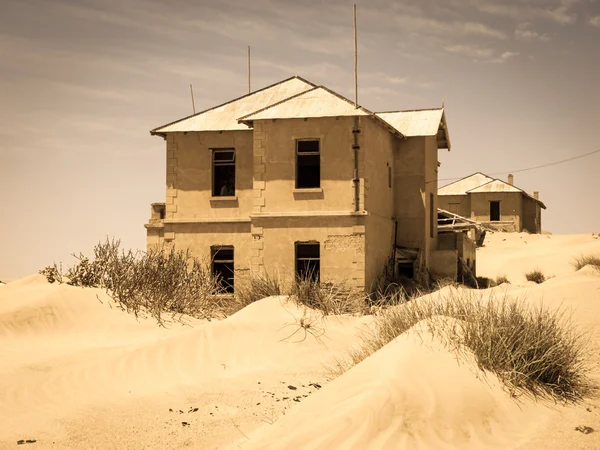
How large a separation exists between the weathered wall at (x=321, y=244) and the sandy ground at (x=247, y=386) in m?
4.46

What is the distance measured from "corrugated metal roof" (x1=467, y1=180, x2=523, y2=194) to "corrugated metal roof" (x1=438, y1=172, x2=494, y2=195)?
2.35 feet

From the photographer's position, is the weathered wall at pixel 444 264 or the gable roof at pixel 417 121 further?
the weathered wall at pixel 444 264

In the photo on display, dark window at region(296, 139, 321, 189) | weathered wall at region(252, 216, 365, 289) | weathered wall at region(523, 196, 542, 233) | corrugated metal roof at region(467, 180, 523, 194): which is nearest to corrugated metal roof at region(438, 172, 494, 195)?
corrugated metal roof at region(467, 180, 523, 194)

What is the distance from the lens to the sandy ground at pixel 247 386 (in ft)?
22.1

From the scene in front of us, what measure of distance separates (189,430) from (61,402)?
215 cm

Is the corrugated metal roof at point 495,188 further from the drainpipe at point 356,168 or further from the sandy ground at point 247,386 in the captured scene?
the sandy ground at point 247,386

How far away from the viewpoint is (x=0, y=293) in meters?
16.5

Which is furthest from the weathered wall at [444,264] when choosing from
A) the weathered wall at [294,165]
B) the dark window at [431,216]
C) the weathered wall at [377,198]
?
the weathered wall at [294,165]

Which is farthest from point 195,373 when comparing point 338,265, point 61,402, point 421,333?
point 338,265

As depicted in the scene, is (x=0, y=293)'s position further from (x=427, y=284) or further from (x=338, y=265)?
(x=427, y=284)

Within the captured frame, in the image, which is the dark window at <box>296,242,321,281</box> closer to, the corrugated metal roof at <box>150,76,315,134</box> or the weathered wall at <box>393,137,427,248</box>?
the weathered wall at <box>393,137,427,248</box>

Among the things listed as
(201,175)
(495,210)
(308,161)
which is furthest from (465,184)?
(201,175)

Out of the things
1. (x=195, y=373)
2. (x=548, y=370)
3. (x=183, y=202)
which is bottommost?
(x=195, y=373)

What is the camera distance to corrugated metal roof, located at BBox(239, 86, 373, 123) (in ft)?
66.5
